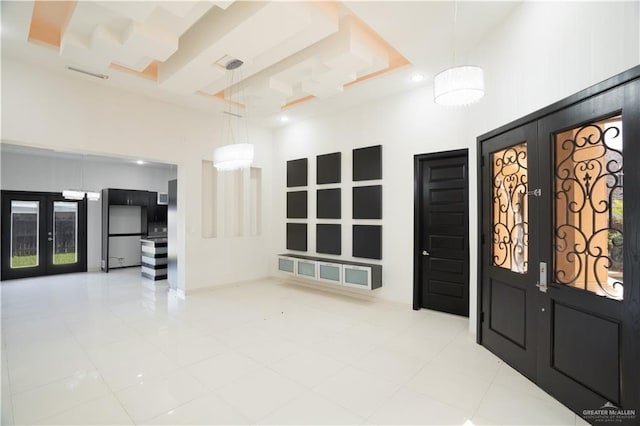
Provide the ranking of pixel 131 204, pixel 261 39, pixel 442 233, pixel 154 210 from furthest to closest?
pixel 154 210 → pixel 131 204 → pixel 442 233 → pixel 261 39

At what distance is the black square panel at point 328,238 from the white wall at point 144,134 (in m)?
1.65

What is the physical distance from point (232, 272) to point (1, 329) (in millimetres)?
3587

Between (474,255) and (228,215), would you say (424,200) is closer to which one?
(474,255)

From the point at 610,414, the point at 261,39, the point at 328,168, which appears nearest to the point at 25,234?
the point at 328,168

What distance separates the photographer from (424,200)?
5.02 metres

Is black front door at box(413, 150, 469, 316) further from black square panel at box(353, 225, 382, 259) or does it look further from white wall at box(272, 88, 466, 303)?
black square panel at box(353, 225, 382, 259)

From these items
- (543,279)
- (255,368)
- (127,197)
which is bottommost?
(255,368)

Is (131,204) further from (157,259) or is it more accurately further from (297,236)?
(297,236)

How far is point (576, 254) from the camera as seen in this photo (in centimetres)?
242

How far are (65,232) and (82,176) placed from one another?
5.61 ft

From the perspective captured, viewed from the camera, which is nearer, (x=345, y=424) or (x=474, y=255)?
(x=345, y=424)

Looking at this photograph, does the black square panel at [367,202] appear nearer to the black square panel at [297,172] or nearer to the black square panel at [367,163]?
the black square panel at [367,163]

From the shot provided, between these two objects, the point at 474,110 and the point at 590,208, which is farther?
the point at 474,110

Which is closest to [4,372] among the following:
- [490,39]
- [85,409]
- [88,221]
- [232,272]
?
[85,409]
